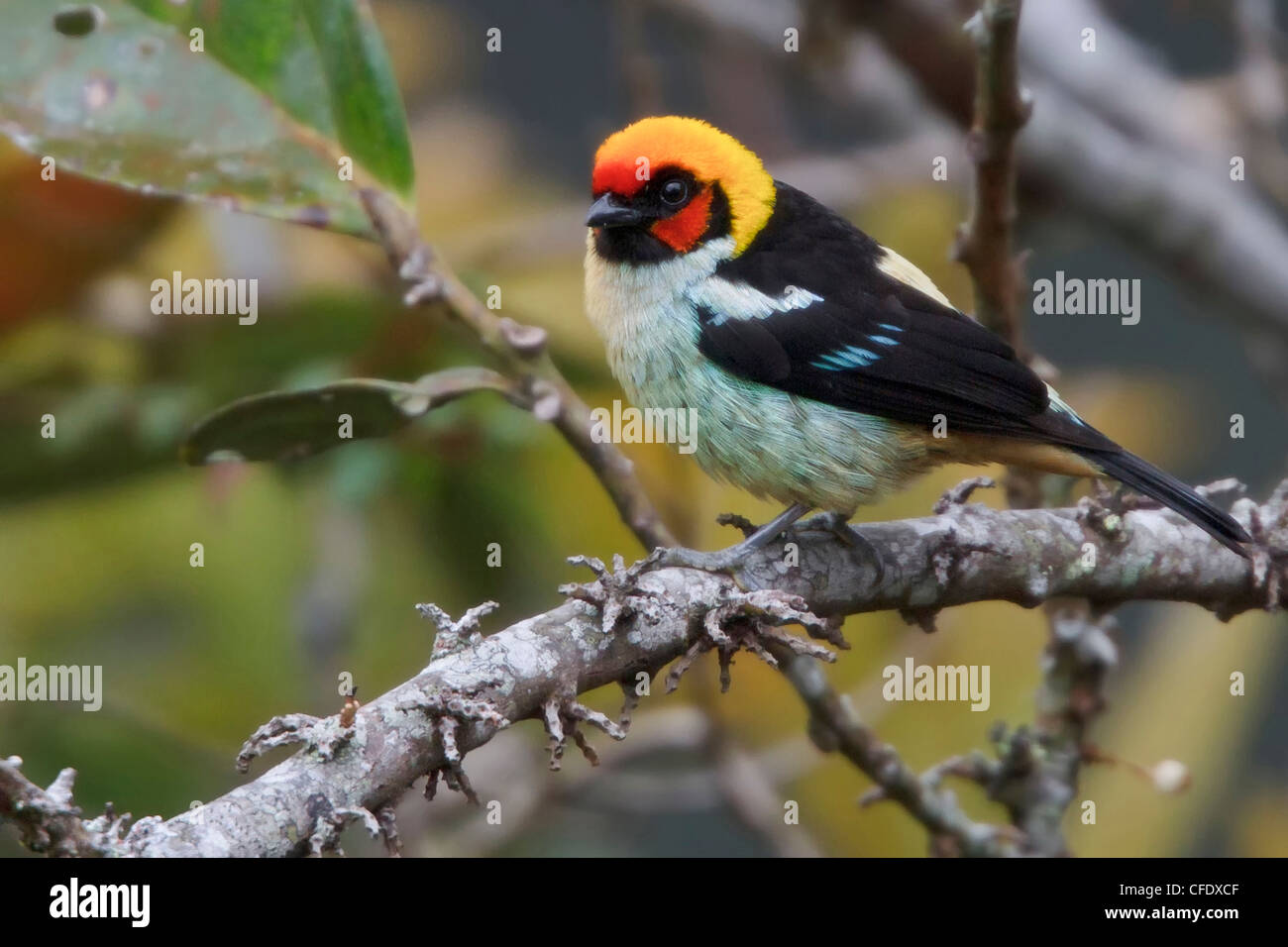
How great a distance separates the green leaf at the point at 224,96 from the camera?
2783 millimetres

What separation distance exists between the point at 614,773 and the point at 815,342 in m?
1.40

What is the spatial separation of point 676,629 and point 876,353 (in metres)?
1.10

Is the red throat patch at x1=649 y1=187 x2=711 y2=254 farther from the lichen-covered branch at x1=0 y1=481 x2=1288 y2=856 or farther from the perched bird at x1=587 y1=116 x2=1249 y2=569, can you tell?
the lichen-covered branch at x1=0 y1=481 x2=1288 y2=856

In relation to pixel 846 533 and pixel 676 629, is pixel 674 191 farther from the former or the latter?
pixel 676 629

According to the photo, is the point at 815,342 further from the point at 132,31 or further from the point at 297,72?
the point at 132,31

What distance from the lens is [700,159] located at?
10.8 ft

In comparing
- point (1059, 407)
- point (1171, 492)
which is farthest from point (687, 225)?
point (1171, 492)

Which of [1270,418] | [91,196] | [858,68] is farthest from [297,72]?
[1270,418]

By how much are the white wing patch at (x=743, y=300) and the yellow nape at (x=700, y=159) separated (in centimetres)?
15

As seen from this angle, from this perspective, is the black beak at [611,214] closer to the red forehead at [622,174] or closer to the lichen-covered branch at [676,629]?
the red forehead at [622,174]

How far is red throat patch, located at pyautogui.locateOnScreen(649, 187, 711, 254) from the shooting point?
3.30 metres

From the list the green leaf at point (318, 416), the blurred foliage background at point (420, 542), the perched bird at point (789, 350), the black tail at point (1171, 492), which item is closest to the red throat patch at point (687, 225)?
the perched bird at point (789, 350)

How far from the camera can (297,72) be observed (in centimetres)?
290

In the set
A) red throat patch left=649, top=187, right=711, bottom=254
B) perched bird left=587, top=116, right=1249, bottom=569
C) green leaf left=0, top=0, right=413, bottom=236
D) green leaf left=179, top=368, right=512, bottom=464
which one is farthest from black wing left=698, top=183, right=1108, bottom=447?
green leaf left=0, top=0, right=413, bottom=236
